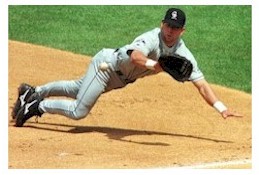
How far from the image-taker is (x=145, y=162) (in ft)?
18.3

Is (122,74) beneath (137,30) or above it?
beneath

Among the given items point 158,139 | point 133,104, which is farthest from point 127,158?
point 133,104

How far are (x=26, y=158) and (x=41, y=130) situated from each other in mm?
901

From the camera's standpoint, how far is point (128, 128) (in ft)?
22.2

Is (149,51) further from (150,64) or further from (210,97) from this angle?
(210,97)

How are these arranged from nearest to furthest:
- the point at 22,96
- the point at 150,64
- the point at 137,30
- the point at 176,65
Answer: the point at 150,64
the point at 176,65
the point at 22,96
the point at 137,30

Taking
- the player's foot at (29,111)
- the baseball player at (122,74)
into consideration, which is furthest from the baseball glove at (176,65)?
the player's foot at (29,111)

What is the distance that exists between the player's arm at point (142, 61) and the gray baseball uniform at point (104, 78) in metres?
0.14

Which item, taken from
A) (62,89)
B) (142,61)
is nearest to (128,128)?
(62,89)

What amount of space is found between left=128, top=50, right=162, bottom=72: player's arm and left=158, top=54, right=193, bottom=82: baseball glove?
6cm

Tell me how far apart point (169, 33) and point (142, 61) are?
0.35m

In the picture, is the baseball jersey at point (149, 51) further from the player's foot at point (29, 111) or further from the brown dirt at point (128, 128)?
the player's foot at point (29, 111)

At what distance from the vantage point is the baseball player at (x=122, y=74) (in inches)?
231

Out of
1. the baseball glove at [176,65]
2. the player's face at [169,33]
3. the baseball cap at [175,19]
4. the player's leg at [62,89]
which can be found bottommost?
the player's leg at [62,89]
